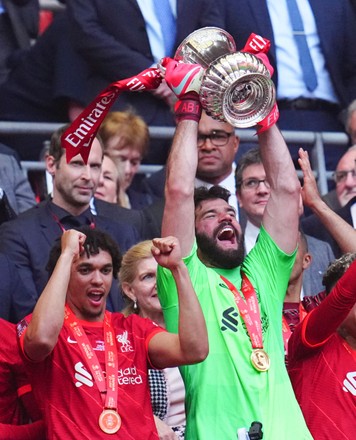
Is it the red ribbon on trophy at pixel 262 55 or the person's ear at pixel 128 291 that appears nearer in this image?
the red ribbon on trophy at pixel 262 55

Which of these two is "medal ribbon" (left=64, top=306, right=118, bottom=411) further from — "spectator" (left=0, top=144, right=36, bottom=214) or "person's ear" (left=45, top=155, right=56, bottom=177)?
"spectator" (left=0, top=144, right=36, bottom=214)

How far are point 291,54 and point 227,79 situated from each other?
4.36 m

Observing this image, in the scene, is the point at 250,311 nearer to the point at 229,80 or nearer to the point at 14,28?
the point at 229,80

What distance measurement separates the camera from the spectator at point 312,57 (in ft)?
37.3

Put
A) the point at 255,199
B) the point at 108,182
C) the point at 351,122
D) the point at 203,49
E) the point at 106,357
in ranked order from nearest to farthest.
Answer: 1. the point at 106,357
2. the point at 203,49
3. the point at 255,199
4. the point at 108,182
5. the point at 351,122

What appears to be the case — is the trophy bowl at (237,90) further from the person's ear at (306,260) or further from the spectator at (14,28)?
the spectator at (14,28)

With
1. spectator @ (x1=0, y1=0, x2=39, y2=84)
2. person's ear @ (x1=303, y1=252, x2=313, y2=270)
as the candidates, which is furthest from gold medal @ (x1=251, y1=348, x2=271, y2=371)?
spectator @ (x1=0, y1=0, x2=39, y2=84)

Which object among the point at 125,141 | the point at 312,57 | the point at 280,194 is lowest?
the point at 312,57

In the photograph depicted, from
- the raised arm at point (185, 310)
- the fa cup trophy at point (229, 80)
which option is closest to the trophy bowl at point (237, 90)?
the fa cup trophy at point (229, 80)

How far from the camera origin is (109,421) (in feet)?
22.2

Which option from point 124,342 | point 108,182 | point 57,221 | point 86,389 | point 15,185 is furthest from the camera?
point 108,182

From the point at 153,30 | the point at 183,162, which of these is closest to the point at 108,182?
the point at 153,30

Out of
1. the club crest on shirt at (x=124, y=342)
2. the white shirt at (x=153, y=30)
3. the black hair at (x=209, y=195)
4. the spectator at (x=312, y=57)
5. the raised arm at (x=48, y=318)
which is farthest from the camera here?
the spectator at (x=312, y=57)

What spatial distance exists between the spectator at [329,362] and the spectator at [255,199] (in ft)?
6.26
